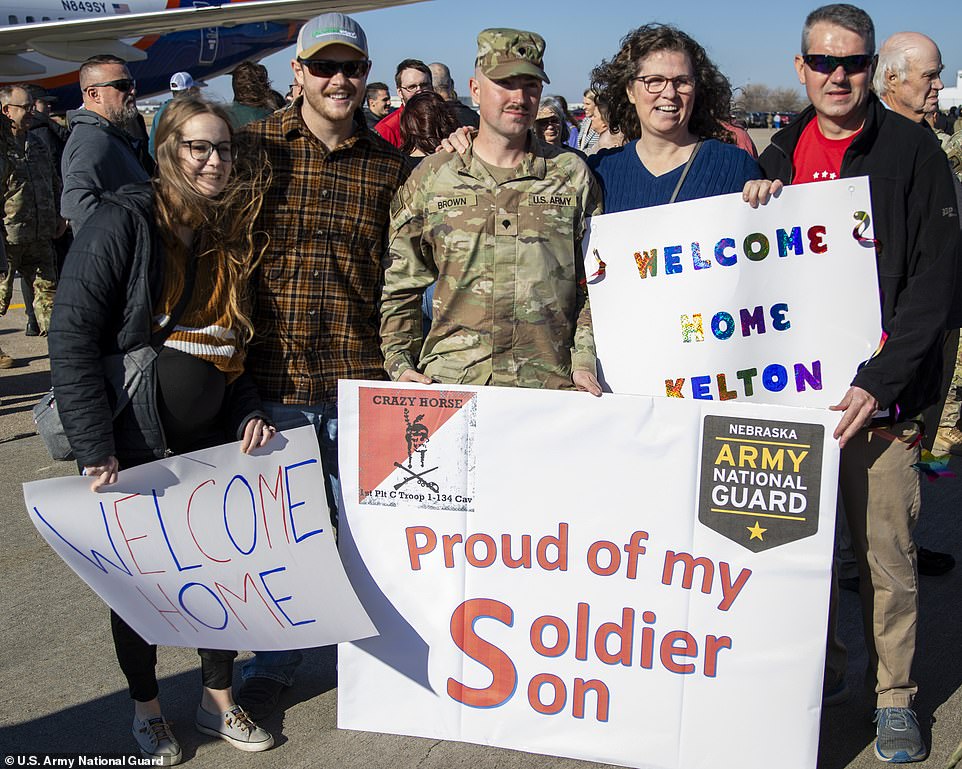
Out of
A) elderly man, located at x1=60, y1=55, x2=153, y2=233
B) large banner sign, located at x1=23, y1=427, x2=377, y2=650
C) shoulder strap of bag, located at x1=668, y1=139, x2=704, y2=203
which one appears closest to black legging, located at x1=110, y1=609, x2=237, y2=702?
large banner sign, located at x1=23, y1=427, x2=377, y2=650

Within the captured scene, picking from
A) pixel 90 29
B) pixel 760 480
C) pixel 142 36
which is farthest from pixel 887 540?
pixel 142 36

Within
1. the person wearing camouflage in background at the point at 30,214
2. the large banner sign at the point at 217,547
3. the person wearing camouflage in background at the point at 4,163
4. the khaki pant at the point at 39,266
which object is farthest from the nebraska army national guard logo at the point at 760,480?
the khaki pant at the point at 39,266

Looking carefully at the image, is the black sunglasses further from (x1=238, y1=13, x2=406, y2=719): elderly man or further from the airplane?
Answer: the airplane

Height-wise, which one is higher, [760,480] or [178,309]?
[178,309]

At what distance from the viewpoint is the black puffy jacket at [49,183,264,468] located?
2.44 meters

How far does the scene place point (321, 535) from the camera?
283cm

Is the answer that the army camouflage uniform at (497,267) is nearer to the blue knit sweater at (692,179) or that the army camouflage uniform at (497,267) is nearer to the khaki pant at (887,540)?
the blue knit sweater at (692,179)

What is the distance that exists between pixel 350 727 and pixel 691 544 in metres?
1.22

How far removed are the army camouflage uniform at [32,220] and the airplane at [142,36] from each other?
7.63 metres

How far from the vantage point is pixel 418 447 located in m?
2.77

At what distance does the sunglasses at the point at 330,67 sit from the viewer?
279 centimetres

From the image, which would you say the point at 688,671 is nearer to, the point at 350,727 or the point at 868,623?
Result: the point at 868,623

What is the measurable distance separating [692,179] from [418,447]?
113 centimetres

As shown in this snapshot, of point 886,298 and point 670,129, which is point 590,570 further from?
point 670,129
